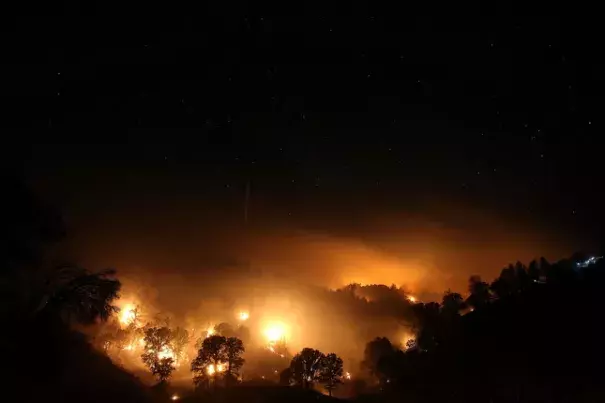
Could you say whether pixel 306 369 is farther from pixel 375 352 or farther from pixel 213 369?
pixel 375 352

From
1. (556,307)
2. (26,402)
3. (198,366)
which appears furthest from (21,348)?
(556,307)

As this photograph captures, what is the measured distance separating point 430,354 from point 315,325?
144 feet

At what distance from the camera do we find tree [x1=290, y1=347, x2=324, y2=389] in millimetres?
75488

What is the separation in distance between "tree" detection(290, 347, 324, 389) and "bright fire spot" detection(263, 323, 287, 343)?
33402mm

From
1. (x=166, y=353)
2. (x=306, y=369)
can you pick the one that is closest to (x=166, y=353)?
(x=166, y=353)

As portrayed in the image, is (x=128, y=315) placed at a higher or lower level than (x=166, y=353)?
higher

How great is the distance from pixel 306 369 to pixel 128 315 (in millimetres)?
45270

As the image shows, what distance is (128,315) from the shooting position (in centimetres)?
10200

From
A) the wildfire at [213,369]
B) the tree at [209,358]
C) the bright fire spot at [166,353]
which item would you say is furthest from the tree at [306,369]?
the bright fire spot at [166,353]

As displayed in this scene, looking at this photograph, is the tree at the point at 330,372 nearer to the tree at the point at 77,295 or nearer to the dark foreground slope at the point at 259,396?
the dark foreground slope at the point at 259,396

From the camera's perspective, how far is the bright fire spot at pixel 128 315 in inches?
3926

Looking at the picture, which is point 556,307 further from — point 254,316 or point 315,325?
point 254,316

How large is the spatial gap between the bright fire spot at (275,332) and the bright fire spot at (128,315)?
99.1 ft

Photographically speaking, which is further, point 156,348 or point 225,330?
point 225,330
